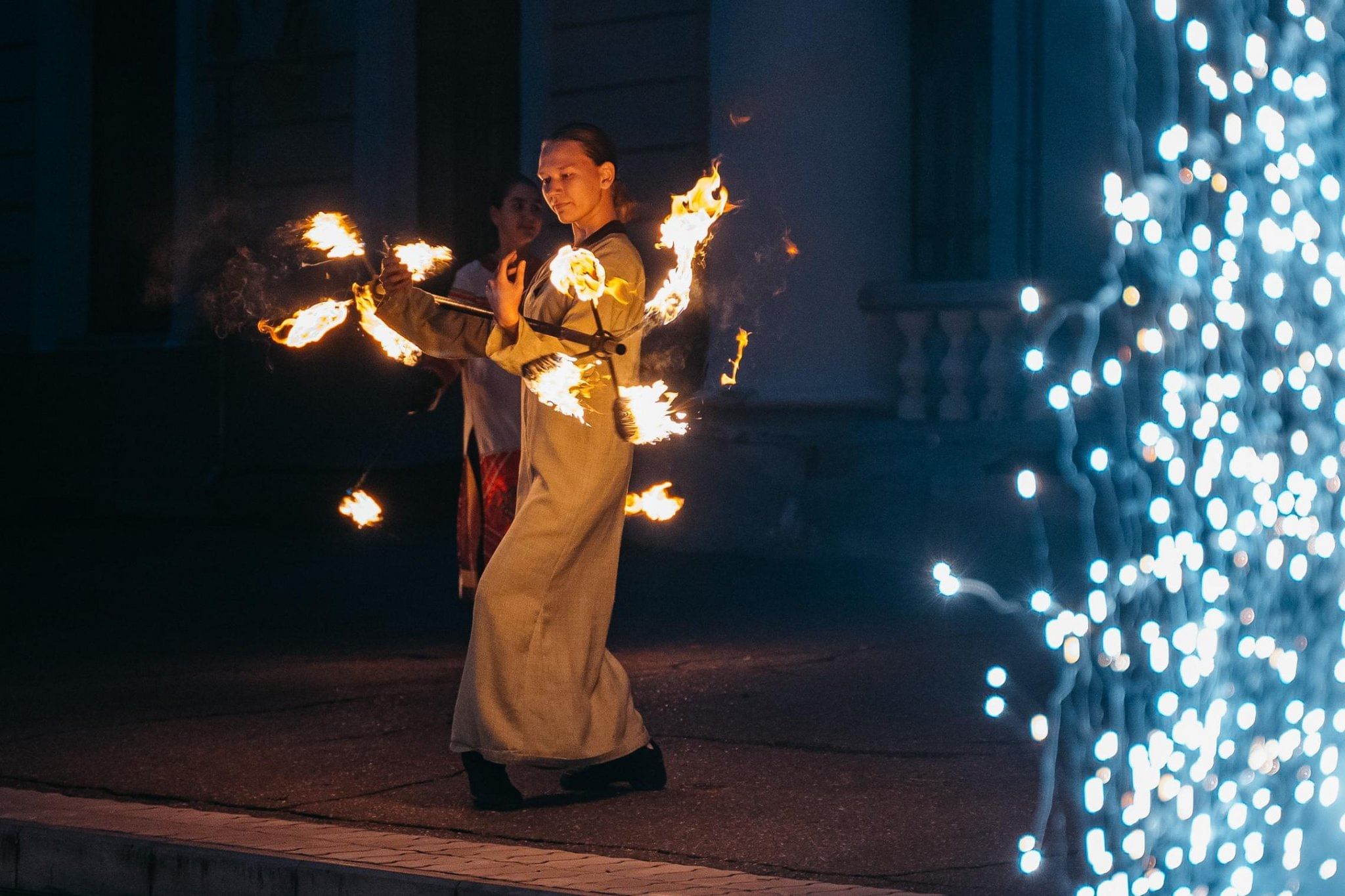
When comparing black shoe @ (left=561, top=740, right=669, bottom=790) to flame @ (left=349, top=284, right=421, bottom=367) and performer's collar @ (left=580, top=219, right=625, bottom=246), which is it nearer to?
flame @ (left=349, top=284, right=421, bottom=367)

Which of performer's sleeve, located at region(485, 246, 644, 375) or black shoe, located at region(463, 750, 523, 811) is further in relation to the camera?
black shoe, located at region(463, 750, 523, 811)

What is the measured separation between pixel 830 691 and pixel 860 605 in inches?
95.5

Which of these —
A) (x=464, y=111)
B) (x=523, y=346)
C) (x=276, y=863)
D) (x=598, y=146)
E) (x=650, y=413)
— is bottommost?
(x=276, y=863)

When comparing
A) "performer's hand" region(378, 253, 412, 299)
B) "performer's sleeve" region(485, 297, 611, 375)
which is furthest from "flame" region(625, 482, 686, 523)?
"performer's hand" region(378, 253, 412, 299)

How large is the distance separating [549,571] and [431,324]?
2.39ft

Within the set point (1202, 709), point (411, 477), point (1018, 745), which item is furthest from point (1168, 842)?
point (411, 477)

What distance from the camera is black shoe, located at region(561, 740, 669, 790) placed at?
5.37 meters

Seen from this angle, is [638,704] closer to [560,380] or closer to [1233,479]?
[560,380]

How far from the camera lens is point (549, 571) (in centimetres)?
516

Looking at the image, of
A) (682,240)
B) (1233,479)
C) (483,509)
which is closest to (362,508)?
(483,509)

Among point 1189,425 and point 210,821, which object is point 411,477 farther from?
point 1189,425

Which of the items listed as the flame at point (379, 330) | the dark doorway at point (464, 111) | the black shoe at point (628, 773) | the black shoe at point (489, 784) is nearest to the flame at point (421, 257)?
the flame at point (379, 330)

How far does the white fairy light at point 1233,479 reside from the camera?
330 centimetres

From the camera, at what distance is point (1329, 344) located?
11.2ft
